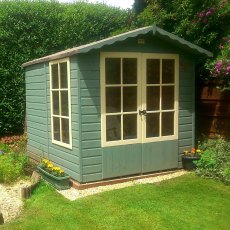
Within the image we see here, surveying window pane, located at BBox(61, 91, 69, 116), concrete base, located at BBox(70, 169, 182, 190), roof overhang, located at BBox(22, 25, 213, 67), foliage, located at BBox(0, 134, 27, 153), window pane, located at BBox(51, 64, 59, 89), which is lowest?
concrete base, located at BBox(70, 169, 182, 190)

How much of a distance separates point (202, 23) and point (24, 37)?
5.66m

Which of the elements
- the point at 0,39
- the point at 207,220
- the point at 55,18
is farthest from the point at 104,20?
the point at 207,220

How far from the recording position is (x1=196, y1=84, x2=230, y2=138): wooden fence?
8.77 m

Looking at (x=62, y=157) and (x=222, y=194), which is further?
(x=62, y=157)

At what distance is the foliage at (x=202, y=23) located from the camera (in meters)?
8.16

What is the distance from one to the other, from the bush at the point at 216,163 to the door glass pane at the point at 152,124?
1.12m

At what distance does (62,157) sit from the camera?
7.55 metres

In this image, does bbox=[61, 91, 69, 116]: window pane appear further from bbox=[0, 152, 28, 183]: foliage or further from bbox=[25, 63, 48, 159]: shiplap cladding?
bbox=[0, 152, 28, 183]: foliage

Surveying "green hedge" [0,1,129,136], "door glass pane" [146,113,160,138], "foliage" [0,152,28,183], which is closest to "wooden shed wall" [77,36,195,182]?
"door glass pane" [146,113,160,138]

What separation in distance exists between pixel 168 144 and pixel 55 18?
6402mm

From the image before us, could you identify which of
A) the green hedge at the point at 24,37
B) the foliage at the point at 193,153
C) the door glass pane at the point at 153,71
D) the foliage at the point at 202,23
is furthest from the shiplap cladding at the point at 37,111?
the foliage at the point at 202,23

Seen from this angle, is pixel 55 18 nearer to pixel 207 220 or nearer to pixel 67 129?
pixel 67 129

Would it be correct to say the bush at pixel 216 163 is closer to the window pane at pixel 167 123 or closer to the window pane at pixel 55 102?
the window pane at pixel 167 123

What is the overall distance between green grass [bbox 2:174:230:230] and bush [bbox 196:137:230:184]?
265mm
